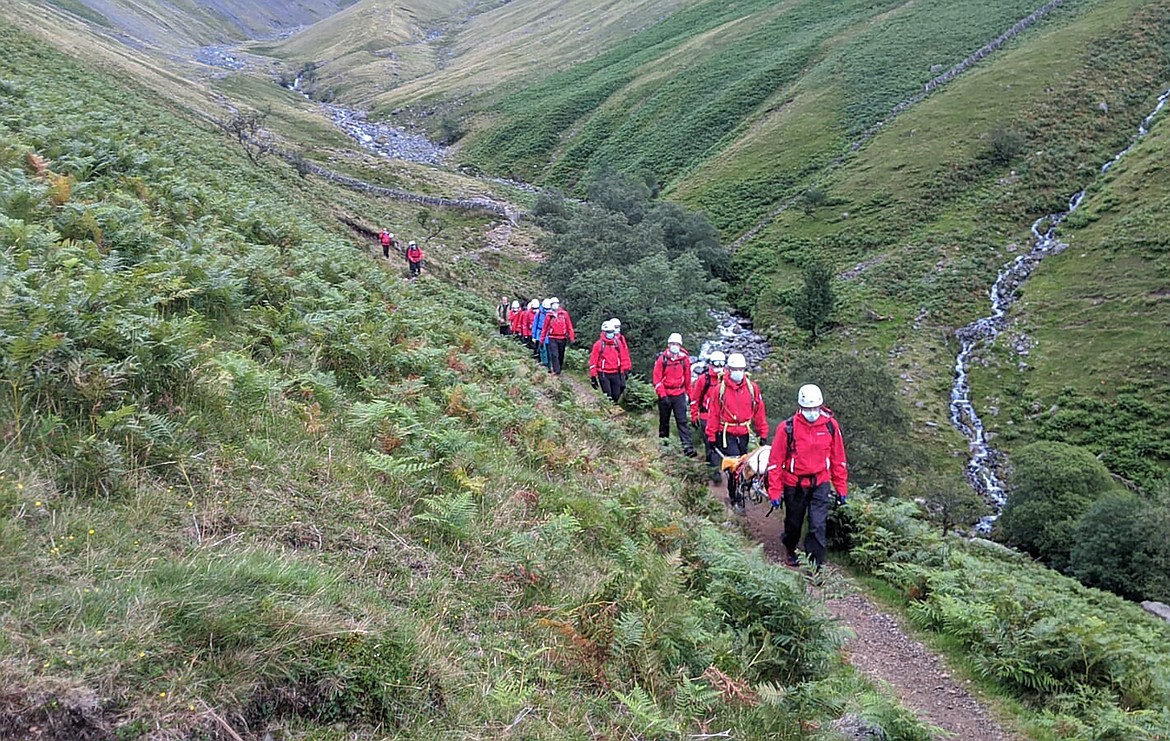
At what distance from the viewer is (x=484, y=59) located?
465 ft

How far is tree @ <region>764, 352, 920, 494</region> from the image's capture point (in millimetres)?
22344

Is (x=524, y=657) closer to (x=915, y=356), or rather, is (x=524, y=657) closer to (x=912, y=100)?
(x=915, y=356)

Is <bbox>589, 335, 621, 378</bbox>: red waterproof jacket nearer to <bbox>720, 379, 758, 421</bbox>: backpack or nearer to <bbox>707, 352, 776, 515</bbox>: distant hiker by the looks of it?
<bbox>707, 352, 776, 515</bbox>: distant hiker

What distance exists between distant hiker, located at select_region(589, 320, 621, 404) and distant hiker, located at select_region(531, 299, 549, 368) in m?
2.40

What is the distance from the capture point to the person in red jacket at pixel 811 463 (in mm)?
8547

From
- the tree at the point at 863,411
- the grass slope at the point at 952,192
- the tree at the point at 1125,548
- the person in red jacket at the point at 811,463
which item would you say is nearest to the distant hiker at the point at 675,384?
the person in red jacket at the point at 811,463

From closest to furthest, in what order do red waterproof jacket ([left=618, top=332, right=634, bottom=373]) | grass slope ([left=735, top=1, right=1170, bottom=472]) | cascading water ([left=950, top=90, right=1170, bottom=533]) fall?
red waterproof jacket ([left=618, top=332, right=634, bottom=373]) < cascading water ([left=950, top=90, right=1170, bottom=533]) < grass slope ([left=735, top=1, right=1170, bottom=472])

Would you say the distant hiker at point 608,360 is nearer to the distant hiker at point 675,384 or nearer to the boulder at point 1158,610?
the distant hiker at point 675,384

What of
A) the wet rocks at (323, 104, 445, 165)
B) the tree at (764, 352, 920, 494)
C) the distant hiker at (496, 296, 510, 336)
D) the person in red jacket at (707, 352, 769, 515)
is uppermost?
the wet rocks at (323, 104, 445, 165)

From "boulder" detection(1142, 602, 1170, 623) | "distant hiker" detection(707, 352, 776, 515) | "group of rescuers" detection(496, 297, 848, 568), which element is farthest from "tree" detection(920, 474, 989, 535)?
"distant hiker" detection(707, 352, 776, 515)

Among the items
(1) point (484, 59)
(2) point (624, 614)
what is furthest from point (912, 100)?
(1) point (484, 59)

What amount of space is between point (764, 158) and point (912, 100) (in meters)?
16.3

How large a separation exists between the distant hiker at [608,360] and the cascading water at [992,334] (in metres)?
20.6

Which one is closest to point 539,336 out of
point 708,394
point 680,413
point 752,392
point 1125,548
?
point 680,413
